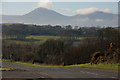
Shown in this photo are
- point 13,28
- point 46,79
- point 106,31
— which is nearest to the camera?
point 46,79

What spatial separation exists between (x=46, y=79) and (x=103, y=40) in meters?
45.7

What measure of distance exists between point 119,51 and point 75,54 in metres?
31.1

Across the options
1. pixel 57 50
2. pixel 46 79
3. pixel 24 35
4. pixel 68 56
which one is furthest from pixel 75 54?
pixel 24 35

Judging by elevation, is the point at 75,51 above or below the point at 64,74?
above

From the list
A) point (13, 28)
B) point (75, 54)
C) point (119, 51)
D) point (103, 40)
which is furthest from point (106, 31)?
point (13, 28)

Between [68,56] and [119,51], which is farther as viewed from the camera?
[68,56]

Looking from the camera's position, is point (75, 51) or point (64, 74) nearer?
point (64, 74)

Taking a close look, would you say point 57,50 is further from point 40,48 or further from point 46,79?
point 46,79

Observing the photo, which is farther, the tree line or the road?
the tree line

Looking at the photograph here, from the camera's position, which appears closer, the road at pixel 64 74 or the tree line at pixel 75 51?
the road at pixel 64 74

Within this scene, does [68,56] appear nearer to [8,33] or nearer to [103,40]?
[103,40]

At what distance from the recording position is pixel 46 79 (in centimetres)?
1895

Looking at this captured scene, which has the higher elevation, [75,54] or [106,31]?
[106,31]

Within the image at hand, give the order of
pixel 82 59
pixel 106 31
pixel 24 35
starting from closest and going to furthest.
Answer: pixel 82 59 < pixel 106 31 < pixel 24 35
